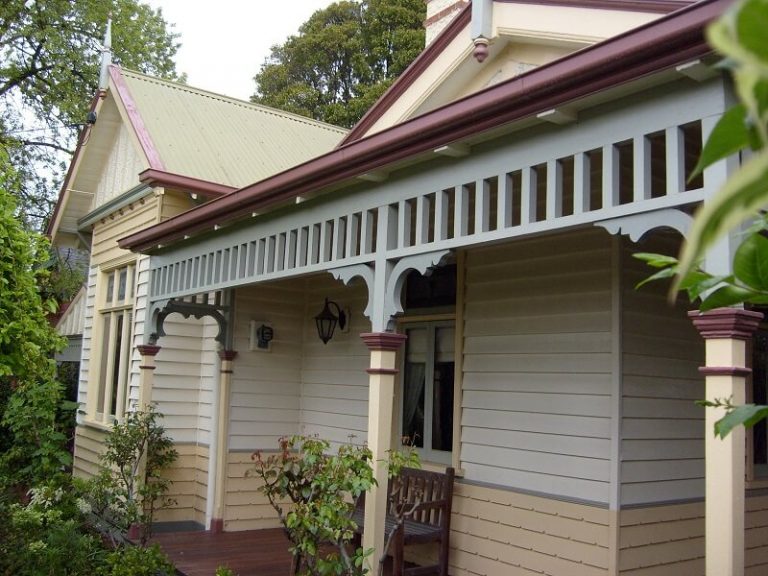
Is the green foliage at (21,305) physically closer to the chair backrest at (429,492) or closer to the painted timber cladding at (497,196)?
the painted timber cladding at (497,196)

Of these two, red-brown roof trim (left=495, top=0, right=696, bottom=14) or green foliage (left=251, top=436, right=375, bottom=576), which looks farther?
red-brown roof trim (left=495, top=0, right=696, bottom=14)

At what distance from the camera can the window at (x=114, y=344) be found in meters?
9.84

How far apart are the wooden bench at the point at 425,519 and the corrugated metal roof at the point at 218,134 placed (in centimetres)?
470

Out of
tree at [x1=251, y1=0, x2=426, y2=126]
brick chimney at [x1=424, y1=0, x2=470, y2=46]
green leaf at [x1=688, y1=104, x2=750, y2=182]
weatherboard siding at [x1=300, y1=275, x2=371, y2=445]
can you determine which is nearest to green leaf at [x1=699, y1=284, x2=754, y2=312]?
green leaf at [x1=688, y1=104, x2=750, y2=182]

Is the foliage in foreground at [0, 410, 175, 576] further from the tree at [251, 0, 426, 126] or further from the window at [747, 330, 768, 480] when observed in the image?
the tree at [251, 0, 426, 126]

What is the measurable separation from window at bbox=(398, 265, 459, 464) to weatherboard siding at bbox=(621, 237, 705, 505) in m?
1.68

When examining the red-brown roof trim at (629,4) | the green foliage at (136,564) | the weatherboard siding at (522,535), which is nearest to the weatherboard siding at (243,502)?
the green foliage at (136,564)

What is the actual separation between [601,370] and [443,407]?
72.2 inches

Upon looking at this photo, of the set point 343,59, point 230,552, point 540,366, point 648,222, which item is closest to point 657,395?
point 540,366

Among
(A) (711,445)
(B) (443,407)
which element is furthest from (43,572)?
(A) (711,445)

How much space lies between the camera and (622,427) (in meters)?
5.19

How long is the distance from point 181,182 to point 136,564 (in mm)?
4538

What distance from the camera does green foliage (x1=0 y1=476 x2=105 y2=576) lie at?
19.2 ft

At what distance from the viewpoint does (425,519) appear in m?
6.43
